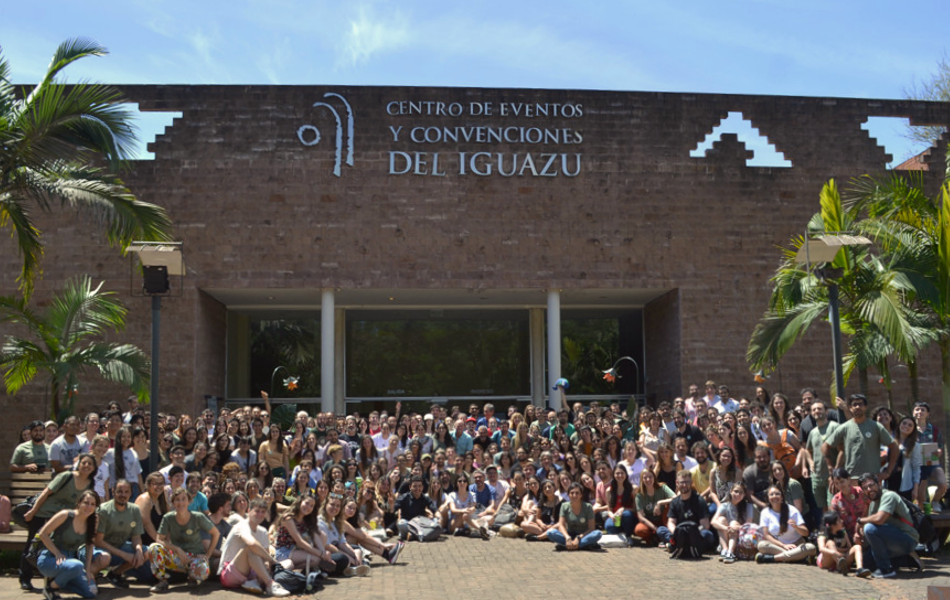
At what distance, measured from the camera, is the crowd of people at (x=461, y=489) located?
9.55 meters

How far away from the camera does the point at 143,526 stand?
32.7 ft

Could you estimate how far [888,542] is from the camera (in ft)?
32.1

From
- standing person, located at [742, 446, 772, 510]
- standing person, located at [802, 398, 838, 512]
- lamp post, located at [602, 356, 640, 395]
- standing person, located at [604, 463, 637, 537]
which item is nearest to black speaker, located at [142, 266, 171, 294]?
standing person, located at [604, 463, 637, 537]

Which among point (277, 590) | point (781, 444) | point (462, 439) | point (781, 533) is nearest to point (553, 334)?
point (462, 439)

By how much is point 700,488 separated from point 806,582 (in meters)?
2.96

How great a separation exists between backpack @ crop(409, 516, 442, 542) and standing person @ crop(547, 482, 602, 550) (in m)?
1.56

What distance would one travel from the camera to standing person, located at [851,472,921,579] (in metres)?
9.74

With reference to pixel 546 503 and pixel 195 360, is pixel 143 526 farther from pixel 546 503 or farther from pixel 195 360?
pixel 195 360

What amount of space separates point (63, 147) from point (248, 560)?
20.3 feet

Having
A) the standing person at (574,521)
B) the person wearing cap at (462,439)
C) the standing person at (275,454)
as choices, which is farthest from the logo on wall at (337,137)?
the standing person at (574,521)

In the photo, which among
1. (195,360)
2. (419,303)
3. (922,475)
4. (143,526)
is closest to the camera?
(143,526)

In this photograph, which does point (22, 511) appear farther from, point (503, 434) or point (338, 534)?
point (503, 434)

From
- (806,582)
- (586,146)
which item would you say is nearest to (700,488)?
(806,582)

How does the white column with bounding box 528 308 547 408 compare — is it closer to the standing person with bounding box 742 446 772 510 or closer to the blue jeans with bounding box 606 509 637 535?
the blue jeans with bounding box 606 509 637 535
